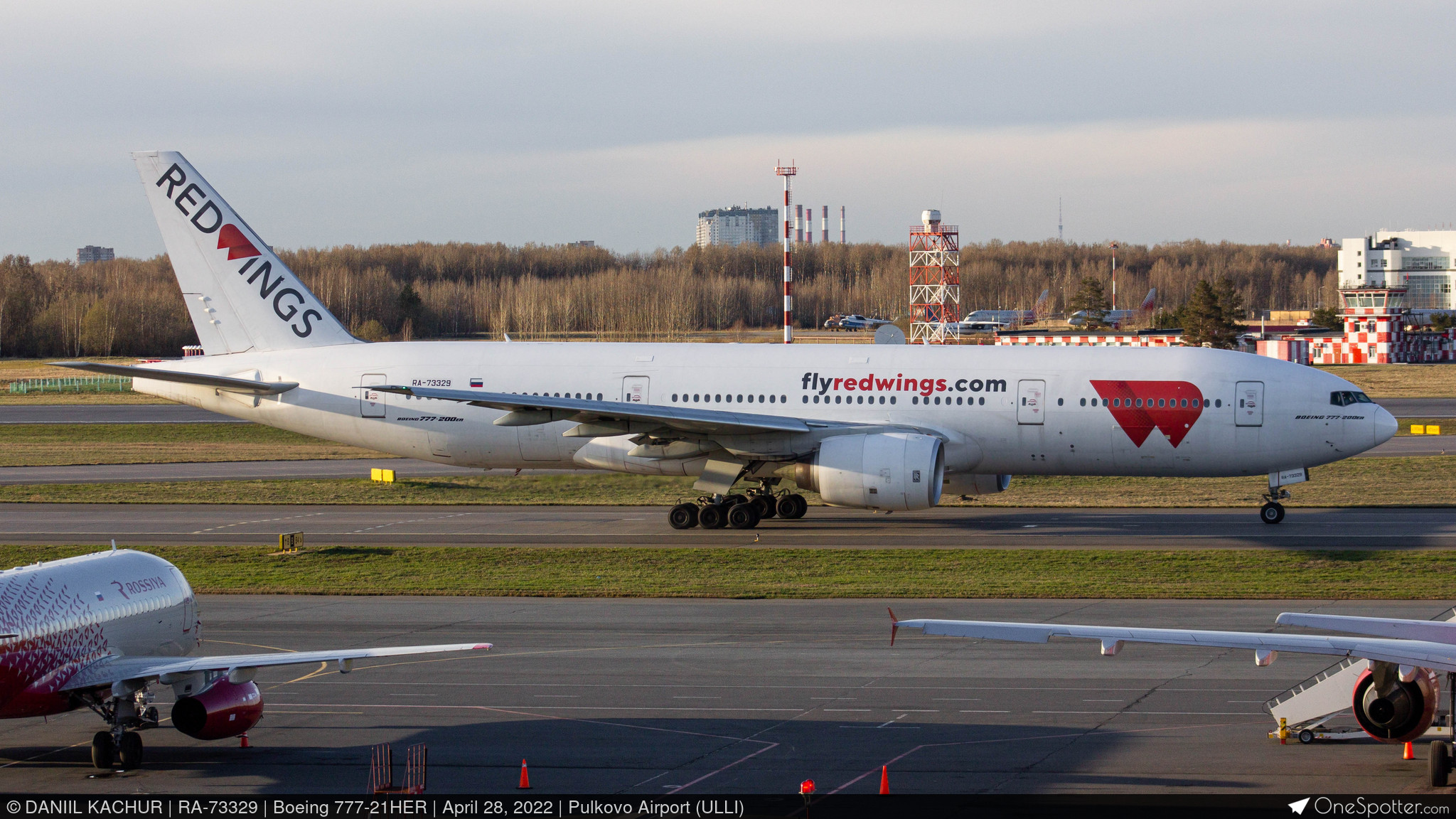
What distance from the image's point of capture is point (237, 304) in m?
39.6

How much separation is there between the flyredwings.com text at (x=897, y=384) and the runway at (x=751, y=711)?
33.2 ft

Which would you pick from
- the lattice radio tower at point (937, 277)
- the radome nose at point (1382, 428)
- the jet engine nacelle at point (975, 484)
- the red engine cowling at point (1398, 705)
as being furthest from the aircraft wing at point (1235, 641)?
the lattice radio tower at point (937, 277)

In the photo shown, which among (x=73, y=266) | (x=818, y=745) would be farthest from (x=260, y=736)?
(x=73, y=266)

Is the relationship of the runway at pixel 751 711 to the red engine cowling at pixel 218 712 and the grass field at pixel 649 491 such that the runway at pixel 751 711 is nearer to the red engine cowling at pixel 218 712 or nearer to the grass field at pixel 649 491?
the red engine cowling at pixel 218 712

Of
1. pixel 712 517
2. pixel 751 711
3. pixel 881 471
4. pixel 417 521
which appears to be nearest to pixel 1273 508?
pixel 881 471

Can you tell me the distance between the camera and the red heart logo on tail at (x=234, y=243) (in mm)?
39312

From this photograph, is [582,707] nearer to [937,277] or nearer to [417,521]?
[417,521]

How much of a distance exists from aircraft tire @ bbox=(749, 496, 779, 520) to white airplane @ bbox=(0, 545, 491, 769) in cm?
2196

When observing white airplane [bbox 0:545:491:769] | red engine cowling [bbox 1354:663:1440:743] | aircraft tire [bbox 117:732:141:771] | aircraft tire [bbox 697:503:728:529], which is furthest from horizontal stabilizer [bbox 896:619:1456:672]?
aircraft tire [bbox 697:503:728:529]

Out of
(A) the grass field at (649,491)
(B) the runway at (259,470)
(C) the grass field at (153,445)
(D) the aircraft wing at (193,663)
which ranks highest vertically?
(D) the aircraft wing at (193,663)

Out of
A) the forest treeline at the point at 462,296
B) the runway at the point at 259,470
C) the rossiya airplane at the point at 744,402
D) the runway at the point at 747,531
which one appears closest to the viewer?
the runway at the point at 747,531

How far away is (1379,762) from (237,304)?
3387cm

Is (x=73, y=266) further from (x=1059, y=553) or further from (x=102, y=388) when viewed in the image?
(x=1059, y=553)

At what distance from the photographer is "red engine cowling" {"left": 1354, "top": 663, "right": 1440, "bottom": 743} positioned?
44.3 ft
